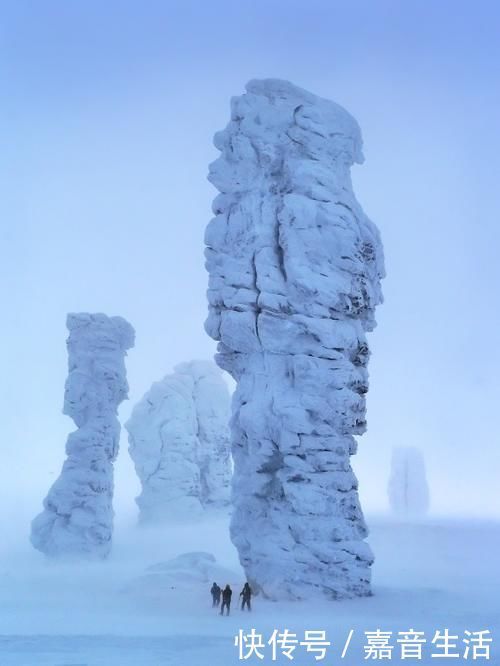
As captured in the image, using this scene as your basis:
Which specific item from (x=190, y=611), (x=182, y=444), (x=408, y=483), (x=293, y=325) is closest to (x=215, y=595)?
(x=190, y=611)

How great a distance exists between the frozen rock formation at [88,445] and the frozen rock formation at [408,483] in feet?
76.5

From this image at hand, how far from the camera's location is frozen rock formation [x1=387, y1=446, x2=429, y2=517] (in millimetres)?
48125

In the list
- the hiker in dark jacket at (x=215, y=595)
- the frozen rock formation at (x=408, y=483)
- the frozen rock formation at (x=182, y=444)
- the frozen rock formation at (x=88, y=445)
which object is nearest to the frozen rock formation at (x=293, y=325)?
the hiker in dark jacket at (x=215, y=595)

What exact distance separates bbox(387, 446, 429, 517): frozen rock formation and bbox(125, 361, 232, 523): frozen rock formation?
10.6 meters

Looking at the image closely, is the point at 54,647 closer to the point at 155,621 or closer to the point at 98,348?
the point at 155,621

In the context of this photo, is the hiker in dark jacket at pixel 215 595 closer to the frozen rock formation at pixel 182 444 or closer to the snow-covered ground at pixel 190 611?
the snow-covered ground at pixel 190 611

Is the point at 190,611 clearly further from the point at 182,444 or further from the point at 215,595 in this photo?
the point at 182,444

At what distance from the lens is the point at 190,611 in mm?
18047

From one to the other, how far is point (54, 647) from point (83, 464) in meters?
15.5

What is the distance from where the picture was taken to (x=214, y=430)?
149ft

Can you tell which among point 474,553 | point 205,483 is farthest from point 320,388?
point 205,483

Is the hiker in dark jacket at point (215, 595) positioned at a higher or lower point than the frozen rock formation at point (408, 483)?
lower

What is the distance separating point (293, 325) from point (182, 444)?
22888 millimetres

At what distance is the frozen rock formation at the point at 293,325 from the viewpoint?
19.4m
